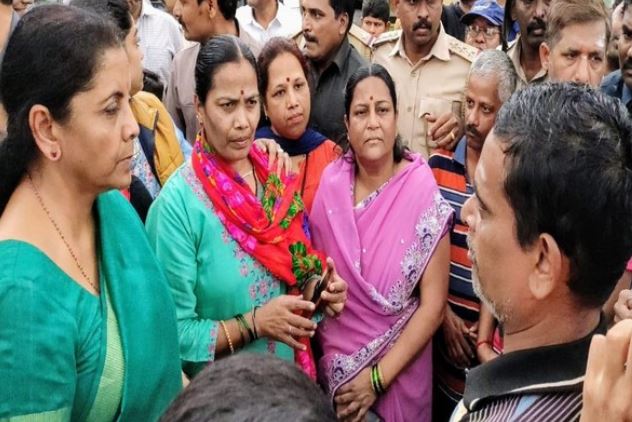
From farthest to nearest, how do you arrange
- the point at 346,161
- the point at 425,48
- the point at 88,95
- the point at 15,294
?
the point at 425,48 → the point at 346,161 → the point at 88,95 → the point at 15,294

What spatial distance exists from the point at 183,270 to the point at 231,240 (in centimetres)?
19

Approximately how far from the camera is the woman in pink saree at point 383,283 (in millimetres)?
2652

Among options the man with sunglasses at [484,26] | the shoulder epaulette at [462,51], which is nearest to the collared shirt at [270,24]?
the man with sunglasses at [484,26]

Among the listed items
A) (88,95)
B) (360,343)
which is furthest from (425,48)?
(88,95)

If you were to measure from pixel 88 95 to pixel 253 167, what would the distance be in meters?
1.03

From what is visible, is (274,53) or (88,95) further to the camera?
(274,53)

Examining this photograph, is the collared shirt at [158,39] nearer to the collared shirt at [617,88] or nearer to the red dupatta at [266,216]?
the red dupatta at [266,216]

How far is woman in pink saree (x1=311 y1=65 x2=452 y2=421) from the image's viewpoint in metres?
2.65

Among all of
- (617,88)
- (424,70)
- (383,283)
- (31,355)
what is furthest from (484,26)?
(31,355)

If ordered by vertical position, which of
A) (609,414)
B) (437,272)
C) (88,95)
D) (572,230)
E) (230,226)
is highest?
(88,95)

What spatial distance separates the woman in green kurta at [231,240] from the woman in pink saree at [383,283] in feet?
0.46

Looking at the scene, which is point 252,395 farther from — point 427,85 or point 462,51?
point 462,51

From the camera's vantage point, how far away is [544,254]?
128cm

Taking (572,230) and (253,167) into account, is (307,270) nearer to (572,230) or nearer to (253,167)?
(253,167)
